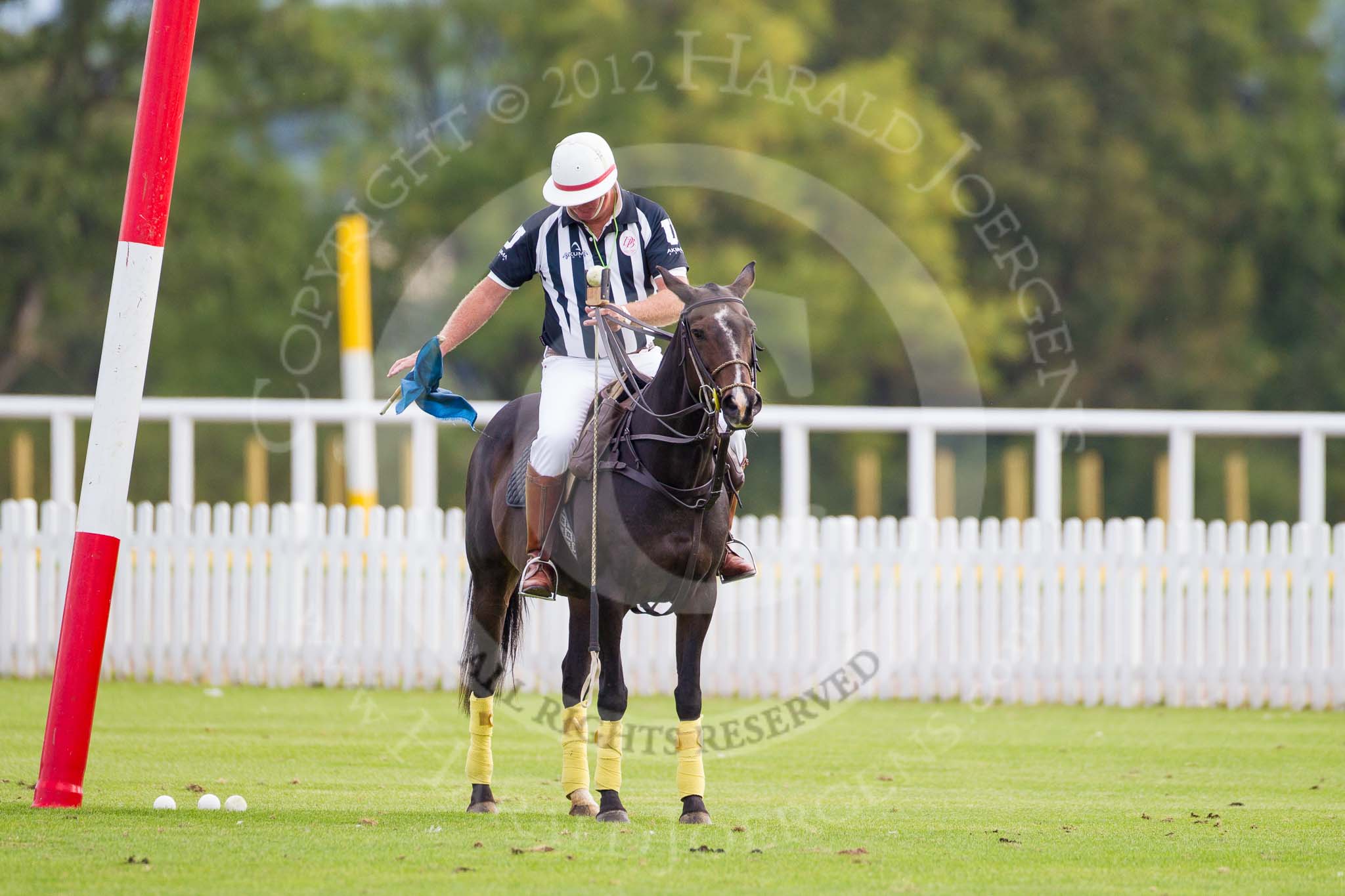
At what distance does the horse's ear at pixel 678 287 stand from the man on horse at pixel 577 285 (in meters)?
0.22

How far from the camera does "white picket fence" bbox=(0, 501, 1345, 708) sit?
12055 mm

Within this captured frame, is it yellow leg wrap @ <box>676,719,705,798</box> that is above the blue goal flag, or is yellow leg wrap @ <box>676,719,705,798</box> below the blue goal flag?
below

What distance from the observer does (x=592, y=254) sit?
750 cm

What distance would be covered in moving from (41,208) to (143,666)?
16876mm

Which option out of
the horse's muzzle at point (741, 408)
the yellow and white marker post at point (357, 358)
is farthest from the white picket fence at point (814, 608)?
the horse's muzzle at point (741, 408)

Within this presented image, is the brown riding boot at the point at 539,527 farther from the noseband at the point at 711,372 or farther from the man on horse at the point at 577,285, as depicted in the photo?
the noseband at the point at 711,372

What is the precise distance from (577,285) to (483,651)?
5.74 ft

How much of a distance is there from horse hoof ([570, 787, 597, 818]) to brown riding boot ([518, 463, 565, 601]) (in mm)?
822

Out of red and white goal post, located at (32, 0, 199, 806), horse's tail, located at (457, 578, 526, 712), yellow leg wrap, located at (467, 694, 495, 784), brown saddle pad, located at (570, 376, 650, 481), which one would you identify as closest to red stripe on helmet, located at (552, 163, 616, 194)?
brown saddle pad, located at (570, 376, 650, 481)

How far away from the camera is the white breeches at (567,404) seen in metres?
7.45

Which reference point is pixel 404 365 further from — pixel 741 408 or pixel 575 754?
pixel 741 408

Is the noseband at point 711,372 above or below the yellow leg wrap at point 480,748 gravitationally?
above

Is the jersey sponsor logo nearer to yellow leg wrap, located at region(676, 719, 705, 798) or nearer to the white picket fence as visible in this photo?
yellow leg wrap, located at region(676, 719, 705, 798)

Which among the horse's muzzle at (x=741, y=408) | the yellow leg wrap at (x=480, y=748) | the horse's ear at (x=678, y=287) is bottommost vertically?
the yellow leg wrap at (x=480, y=748)
